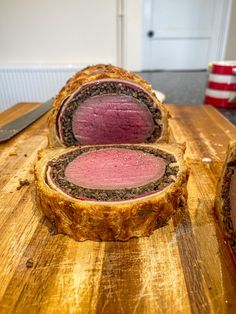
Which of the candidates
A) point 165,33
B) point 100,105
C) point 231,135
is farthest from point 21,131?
point 165,33

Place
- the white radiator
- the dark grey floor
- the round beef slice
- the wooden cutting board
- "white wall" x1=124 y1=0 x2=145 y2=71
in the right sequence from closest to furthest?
the wooden cutting board, the round beef slice, the dark grey floor, "white wall" x1=124 y1=0 x2=145 y2=71, the white radiator

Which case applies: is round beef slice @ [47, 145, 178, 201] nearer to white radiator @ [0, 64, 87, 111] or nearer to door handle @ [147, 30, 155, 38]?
white radiator @ [0, 64, 87, 111]

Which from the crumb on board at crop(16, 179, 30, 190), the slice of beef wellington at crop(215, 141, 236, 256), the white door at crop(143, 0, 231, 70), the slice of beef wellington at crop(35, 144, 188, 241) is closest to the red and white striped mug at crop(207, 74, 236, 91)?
the slice of beef wellington at crop(35, 144, 188, 241)

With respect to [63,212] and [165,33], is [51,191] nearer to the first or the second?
[63,212]

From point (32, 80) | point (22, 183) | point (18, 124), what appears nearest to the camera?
point (22, 183)

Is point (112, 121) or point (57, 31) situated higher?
point (57, 31)

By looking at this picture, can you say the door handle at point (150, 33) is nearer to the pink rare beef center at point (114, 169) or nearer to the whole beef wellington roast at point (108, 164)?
the whole beef wellington roast at point (108, 164)

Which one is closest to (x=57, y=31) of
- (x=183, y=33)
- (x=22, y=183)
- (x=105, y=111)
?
(x=183, y=33)

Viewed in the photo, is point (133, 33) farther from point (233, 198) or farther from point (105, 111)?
Result: point (233, 198)
